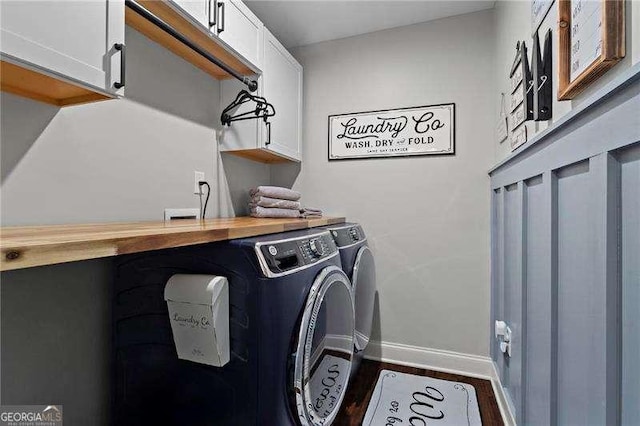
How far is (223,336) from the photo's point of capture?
3.28 feet

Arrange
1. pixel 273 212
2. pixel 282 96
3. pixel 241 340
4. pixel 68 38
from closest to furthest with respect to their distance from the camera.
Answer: pixel 68 38, pixel 241 340, pixel 273 212, pixel 282 96

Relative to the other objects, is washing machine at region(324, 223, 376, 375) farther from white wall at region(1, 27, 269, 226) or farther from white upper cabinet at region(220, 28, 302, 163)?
white wall at region(1, 27, 269, 226)

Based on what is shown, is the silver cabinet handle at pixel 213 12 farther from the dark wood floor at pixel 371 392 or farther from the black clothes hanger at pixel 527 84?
the dark wood floor at pixel 371 392

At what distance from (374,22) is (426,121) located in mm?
825

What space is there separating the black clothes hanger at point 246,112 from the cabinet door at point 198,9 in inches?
18.7

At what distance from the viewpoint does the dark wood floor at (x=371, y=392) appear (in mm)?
1652

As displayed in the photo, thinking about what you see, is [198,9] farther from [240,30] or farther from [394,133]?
[394,133]

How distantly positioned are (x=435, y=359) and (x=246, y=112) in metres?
2.13

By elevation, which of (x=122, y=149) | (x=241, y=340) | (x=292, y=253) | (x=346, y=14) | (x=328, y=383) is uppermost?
(x=346, y=14)

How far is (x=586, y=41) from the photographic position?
747 millimetres

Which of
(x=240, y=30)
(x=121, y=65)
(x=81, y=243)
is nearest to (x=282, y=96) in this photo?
(x=240, y=30)

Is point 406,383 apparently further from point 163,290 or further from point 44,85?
point 44,85

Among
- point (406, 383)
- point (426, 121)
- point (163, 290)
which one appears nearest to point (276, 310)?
point (163, 290)

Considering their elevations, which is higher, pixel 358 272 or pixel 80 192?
pixel 80 192
